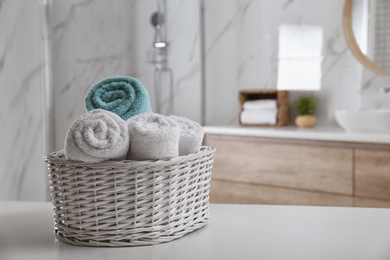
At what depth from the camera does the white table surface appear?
2.23ft

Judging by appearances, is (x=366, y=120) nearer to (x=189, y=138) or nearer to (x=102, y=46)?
(x=102, y=46)

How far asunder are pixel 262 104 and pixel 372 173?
0.92 metres

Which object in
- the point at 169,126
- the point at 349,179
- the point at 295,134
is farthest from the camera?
the point at 295,134

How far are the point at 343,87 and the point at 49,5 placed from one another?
1.79m

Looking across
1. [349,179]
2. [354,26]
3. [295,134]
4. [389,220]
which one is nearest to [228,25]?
[354,26]

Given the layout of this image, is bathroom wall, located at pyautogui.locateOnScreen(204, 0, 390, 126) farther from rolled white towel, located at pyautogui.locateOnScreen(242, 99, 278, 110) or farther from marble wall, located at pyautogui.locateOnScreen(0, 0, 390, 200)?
rolled white towel, located at pyautogui.locateOnScreen(242, 99, 278, 110)

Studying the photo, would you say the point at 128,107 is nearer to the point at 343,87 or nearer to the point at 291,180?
the point at 291,180

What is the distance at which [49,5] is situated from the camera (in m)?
2.61

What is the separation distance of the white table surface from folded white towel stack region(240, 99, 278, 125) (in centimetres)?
209

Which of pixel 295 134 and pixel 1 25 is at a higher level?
pixel 1 25

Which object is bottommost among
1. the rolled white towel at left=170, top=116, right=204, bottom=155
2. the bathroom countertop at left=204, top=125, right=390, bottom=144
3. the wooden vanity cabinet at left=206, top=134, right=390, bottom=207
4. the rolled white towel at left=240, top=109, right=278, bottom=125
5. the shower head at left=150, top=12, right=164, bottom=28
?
the wooden vanity cabinet at left=206, top=134, right=390, bottom=207

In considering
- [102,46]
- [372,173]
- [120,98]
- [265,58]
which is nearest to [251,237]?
[120,98]

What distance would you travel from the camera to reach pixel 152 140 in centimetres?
71

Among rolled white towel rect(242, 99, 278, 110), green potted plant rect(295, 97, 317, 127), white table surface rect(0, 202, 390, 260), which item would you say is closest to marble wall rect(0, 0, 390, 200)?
green potted plant rect(295, 97, 317, 127)
